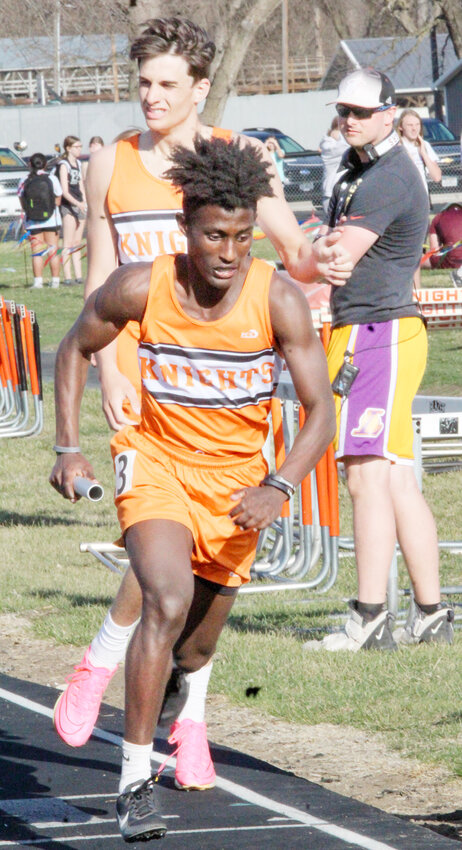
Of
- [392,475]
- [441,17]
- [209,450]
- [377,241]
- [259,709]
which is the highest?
[441,17]

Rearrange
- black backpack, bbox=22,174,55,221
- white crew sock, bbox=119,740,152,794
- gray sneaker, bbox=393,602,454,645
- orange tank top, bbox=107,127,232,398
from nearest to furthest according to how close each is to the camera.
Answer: white crew sock, bbox=119,740,152,794 < orange tank top, bbox=107,127,232,398 < gray sneaker, bbox=393,602,454,645 < black backpack, bbox=22,174,55,221

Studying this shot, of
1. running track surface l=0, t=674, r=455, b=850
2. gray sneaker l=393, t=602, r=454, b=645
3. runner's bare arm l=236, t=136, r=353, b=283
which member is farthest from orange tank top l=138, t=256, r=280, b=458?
gray sneaker l=393, t=602, r=454, b=645

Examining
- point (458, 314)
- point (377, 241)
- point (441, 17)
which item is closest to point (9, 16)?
point (441, 17)

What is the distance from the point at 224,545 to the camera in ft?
12.7

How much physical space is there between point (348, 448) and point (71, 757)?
1724mm

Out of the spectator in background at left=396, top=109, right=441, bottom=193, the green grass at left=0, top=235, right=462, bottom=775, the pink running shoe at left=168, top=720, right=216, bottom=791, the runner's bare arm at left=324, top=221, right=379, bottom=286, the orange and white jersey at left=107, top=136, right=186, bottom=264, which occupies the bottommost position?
the green grass at left=0, top=235, right=462, bottom=775

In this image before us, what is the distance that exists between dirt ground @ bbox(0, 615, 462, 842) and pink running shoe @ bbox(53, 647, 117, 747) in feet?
2.51

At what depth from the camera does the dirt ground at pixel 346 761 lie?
4105 millimetres

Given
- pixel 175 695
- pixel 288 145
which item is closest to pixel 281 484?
pixel 175 695

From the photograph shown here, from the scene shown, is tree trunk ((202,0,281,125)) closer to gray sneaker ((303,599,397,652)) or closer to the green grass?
the green grass

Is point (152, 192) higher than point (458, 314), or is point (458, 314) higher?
point (152, 192)

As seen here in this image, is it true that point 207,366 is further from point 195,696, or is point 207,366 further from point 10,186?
point 10,186

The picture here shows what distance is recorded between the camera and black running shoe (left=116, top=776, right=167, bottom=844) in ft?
11.2

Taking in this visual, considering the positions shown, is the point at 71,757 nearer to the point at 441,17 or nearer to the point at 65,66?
the point at 441,17
